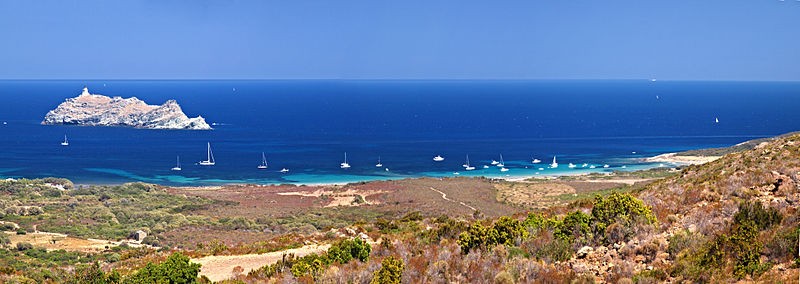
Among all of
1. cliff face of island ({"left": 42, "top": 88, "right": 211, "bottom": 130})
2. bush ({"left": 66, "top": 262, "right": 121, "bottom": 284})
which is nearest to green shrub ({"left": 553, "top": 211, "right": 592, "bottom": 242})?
bush ({"left": 66, "top": 262, "right": 121, "bottom": 284})

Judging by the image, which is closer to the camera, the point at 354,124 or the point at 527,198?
the point at 527,198

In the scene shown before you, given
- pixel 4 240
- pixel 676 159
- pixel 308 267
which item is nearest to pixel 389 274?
pixel 308 267

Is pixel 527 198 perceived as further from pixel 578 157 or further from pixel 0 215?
pixel 578 157

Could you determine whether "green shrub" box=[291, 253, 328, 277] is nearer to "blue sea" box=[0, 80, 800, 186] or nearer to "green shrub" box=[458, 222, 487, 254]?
"green shrub" box=[458, 222, 487, 254]

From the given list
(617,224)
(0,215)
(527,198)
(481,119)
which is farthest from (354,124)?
(617,224)

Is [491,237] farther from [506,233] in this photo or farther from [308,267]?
[308,267]
